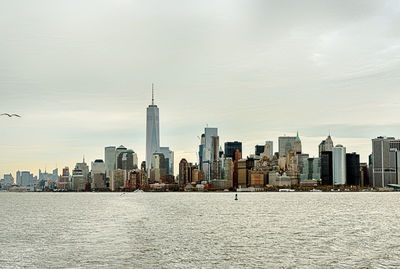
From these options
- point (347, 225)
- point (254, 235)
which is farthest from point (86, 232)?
point (347, 225)

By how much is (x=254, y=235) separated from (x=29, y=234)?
1598 inches

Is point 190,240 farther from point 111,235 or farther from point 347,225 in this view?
point 347,225

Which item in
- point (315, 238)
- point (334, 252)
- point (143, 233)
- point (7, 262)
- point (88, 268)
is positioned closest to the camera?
point (88, 268)

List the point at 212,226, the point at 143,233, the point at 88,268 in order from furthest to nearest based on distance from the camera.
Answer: the point at 212,226 → the point at 143,233 → the point at 88,268

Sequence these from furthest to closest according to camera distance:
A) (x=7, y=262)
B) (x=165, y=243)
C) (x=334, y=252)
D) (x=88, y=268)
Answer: (x=165, y=243)
(x=334, y=252)
(x=7, y=262)
(x=88, y=268)

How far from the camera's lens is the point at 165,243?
78.0 metres

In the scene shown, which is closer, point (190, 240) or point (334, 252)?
point (334, 252)

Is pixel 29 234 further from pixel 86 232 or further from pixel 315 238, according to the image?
pixel 315 238

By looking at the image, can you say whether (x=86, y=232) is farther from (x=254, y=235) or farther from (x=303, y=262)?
(x=303, y=262)

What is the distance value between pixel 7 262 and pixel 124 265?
14.7 meters

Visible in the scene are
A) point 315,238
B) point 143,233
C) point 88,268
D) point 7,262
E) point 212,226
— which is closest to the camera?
point 88,268

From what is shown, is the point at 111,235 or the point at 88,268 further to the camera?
the point at 111,235

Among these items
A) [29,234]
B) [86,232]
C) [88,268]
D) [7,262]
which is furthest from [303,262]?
[29,234]

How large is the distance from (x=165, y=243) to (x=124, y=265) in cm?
1919
